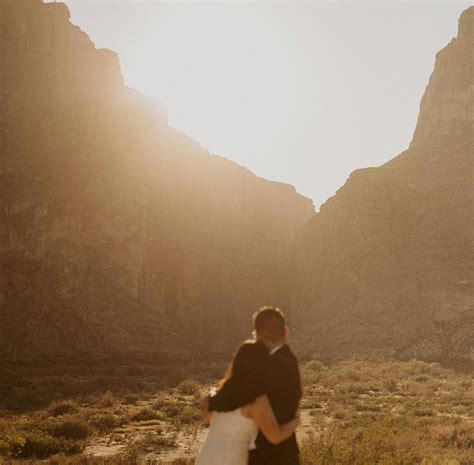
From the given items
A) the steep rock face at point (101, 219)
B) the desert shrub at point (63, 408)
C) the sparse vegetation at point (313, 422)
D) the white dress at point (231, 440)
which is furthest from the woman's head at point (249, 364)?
the steep rock face at point (101, 219)

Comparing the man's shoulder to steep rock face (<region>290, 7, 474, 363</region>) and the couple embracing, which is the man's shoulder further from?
steep rock face (<region>290, 7, 474, 363</region>)

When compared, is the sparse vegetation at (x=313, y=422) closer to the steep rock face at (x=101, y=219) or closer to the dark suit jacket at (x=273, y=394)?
the dark suit jacket at (x=273, y=394)

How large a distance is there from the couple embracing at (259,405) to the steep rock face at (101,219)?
44.2 meters

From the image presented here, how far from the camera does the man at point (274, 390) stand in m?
4.30

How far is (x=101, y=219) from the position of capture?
6206 centimetres

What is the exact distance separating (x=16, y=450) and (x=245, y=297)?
224 feet

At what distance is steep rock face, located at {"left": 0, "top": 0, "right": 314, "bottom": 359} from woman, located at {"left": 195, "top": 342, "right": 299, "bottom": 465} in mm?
44109

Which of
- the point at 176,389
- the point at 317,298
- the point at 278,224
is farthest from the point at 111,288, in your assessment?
the point at 278,224

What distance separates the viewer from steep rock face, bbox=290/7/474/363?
5069cm

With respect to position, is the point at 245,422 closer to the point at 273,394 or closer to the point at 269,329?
the point at 273,394

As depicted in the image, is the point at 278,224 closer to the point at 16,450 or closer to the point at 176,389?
the point at 176,389

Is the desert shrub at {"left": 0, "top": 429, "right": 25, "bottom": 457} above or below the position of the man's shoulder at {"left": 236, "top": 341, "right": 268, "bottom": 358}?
below

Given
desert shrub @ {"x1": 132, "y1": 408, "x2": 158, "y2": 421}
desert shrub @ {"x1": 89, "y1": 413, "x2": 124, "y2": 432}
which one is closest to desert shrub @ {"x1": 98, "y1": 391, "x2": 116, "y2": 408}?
desert shrub @ {"x1": 132, "y1": 408, "x2": 158, "y2": 421}

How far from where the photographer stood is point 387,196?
68.8 meters
